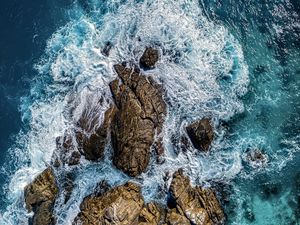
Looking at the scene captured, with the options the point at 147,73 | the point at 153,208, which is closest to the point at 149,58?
the point at 147,73

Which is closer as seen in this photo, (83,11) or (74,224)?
(74,224)

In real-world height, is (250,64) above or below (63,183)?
above

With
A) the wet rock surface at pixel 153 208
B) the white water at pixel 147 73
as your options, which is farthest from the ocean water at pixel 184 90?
the wet rock surface at pixel 153 208

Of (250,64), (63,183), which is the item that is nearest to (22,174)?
(63,183)

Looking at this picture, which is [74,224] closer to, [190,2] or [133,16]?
[133,16]

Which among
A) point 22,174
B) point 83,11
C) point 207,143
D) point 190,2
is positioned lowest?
point 22,174

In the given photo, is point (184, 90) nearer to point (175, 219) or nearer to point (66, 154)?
point (175, 219)

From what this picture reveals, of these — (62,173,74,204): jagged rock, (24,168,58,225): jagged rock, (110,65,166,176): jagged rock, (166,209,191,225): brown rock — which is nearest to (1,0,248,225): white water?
(62,173,74,204): jagged rock
